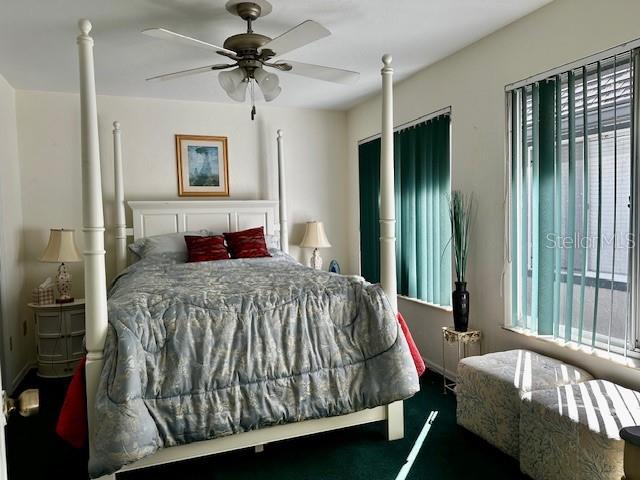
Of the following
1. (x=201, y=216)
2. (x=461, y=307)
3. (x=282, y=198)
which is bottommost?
(x=461, y=307)

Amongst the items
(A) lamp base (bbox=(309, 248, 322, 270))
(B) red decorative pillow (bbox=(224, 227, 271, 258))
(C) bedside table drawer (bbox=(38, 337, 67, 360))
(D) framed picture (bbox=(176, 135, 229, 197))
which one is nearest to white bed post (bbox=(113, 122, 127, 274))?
(D) framed picture (bbox=(176, 135, 229, 197))

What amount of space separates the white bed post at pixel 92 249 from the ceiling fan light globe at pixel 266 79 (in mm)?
967

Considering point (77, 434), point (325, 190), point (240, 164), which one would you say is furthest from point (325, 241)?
point (77, 434)

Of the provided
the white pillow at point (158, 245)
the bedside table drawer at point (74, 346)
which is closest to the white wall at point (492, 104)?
the white pillow at point (158, 245)

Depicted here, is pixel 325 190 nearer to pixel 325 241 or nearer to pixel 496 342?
pixel 325 241

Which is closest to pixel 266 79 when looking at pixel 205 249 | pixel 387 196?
pixel 387 196

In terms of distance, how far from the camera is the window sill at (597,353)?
7.43 ft

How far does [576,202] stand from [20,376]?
4334mm

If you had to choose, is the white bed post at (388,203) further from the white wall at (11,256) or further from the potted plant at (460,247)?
the white wall at (11,256)

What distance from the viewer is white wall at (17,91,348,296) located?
4.13 m

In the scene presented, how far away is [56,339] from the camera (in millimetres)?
3822

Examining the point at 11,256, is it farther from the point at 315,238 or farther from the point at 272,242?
the point at 315,238

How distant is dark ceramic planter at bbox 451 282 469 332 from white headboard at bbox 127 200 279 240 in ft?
7.17

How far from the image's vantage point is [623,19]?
2.27m
